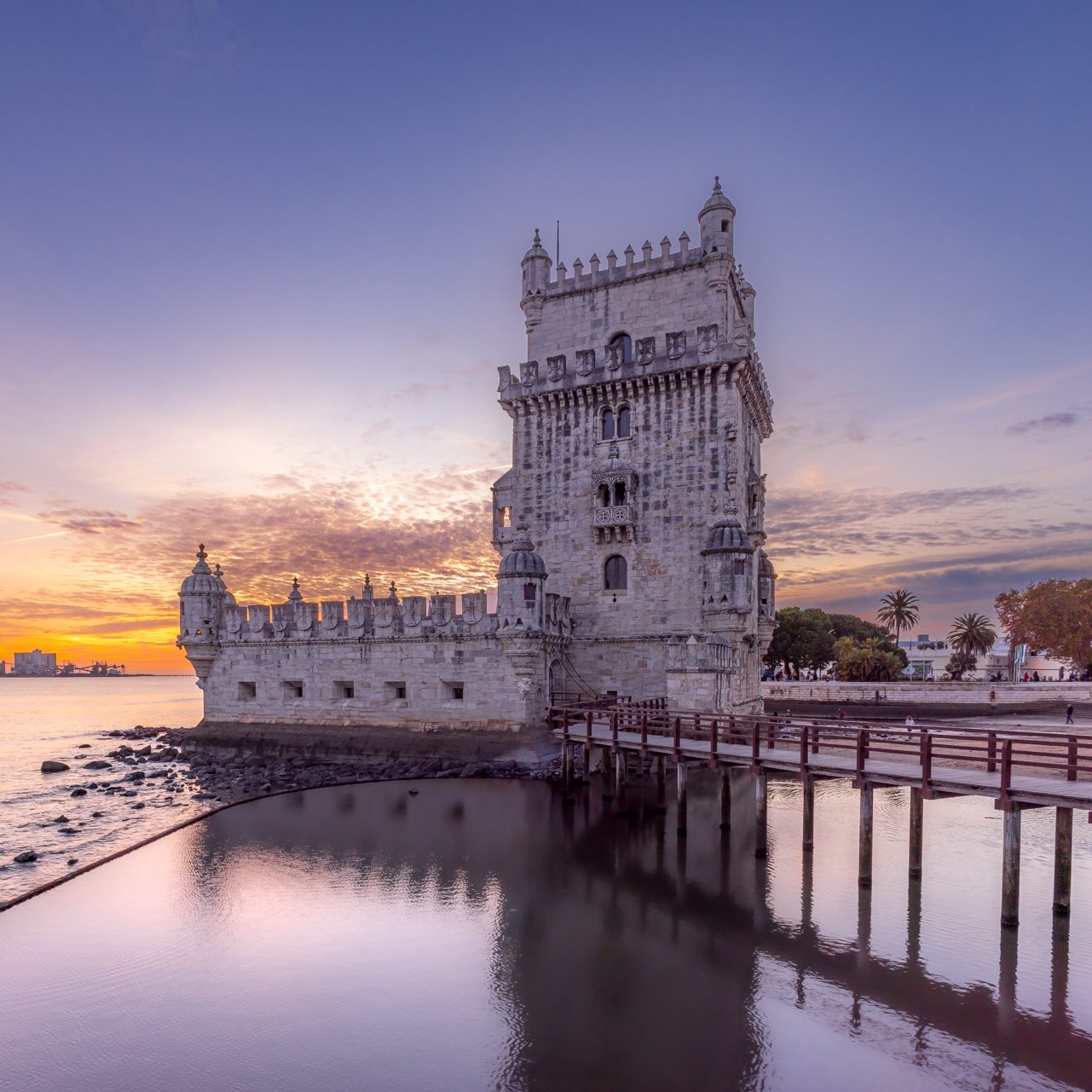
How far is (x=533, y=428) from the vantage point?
109ft

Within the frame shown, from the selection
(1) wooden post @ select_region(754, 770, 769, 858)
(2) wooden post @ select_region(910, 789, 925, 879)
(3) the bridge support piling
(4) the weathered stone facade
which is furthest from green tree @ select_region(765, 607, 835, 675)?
(2) wooden post @ select_region(910, 789, 925, 879)

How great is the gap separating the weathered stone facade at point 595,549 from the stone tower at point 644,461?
7 cm

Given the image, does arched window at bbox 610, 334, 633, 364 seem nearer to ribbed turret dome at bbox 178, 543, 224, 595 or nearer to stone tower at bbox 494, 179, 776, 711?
stone tower at bbox 494, 179, 776, 711

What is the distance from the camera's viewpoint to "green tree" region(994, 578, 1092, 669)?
179 feet

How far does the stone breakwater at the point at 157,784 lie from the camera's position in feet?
63.3

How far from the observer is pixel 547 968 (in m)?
12.5

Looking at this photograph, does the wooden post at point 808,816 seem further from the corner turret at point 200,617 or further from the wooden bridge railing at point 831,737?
the corner turret at point 200,617

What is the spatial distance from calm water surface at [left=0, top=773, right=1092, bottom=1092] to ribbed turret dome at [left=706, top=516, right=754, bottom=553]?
447 inches

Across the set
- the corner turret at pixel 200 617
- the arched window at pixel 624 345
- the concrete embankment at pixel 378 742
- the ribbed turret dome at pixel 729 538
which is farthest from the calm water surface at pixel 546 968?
the arched window at pixel 624 345

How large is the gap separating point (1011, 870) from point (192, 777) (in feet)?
89.8

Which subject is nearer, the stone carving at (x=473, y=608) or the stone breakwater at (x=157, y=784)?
the stone breakwater at (x=157, y=784)

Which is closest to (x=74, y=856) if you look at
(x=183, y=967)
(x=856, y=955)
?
(x=183, y=967)

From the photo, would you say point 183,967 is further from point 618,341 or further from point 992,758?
point 618,341

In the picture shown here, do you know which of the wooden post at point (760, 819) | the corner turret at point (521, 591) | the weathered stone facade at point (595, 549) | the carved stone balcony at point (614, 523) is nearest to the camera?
the wooden post at point (760, 819)
